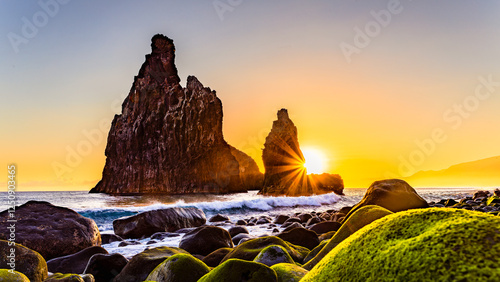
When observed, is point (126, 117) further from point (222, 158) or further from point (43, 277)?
point (43, 277)

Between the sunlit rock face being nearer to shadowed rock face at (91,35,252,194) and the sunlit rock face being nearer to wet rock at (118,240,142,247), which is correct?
shadowed rock face at (91,35,252,194)

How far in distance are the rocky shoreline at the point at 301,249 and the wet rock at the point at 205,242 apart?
25 millimetres

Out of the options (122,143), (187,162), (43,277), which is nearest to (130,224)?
(43,277)

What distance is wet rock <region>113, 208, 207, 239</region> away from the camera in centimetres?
1245

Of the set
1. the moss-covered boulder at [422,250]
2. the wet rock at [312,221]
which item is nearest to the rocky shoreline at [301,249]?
the moss-covered boulder at [422,250]

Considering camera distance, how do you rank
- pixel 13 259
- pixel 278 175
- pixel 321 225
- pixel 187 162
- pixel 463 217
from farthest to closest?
pixel 187 162, pixel 278 175, pixel 321 225, pixel 13 259, pixel 463 217

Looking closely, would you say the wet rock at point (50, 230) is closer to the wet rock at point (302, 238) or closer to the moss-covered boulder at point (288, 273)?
the wet rock at point (302, 238)

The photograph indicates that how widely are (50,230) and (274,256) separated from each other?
689cm

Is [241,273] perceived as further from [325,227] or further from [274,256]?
[325,227]

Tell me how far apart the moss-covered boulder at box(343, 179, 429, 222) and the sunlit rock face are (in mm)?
45622

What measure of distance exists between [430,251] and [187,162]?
92.6 metres

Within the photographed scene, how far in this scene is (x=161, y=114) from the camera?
94.9 meters

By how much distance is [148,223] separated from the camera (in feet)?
41.5

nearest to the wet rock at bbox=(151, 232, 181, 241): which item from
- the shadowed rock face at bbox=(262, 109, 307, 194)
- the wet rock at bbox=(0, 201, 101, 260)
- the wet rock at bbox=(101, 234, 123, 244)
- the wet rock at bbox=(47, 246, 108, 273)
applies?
the wet rock at bbox=(101, 234, 123, 244)
